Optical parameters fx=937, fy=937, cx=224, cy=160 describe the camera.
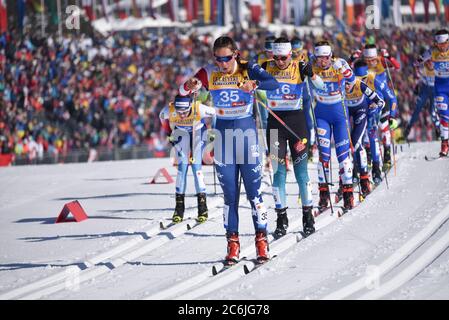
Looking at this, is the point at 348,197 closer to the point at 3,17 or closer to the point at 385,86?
the point at 385,86

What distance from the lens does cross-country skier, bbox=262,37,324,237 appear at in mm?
12148

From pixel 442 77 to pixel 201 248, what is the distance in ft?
28.4

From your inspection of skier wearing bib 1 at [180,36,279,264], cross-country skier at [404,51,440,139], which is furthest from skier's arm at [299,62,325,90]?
cross-country skier at [404,51,440,139]

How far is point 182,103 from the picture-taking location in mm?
13594

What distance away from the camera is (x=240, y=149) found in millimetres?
10320

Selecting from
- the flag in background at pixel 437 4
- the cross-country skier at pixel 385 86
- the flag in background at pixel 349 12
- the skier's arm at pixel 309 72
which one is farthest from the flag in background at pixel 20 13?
the skier's arm at pixel 309 72

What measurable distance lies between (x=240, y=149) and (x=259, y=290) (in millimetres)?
1855

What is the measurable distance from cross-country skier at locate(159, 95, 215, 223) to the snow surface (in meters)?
0.32

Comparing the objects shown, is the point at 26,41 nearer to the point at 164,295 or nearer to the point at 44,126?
the point at 44,126

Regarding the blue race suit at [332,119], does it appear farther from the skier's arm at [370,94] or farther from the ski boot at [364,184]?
the ski boot at [364,184]

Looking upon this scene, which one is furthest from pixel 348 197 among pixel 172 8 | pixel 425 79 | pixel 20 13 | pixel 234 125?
pixel 20 13

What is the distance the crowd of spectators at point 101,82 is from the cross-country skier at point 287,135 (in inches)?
618

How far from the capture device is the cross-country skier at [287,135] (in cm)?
1215
